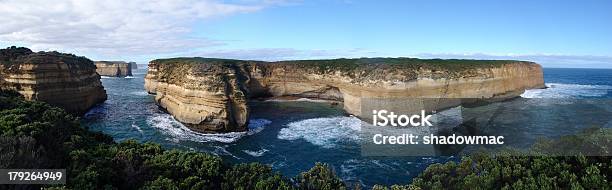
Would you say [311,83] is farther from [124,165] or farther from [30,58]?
[124,165]

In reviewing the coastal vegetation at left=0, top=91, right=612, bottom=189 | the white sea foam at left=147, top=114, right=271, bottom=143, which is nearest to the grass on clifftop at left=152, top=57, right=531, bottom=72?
the white sea foam at left=147, top=114, right=271, bottom=143

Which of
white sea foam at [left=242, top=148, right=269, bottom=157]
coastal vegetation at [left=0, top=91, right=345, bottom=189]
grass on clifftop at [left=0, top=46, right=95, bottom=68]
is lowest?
white sea foam at [left=242, top=148, right=269, bottom=157]

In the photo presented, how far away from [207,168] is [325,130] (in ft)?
76.2

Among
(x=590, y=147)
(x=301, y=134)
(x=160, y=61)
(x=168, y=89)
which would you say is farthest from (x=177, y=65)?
(x=590, y=147)

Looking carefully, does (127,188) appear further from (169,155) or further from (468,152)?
(468,152)

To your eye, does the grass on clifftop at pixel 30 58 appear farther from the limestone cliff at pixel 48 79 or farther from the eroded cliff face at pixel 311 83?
the eroded cliff face at pixel 311 83

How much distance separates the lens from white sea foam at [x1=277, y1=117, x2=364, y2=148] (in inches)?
1396

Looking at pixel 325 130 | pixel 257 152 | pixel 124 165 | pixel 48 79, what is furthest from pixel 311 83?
pixel 124 165

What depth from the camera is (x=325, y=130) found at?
39.2 m

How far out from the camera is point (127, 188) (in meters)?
14.9

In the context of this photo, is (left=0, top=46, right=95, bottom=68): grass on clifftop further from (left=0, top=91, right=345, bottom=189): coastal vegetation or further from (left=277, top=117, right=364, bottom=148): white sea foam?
(left=0, top=91, right=345, bottom=189): coastal vegetation

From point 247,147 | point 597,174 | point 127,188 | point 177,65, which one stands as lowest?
point 247,147

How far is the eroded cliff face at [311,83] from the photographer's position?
4025 centimetres

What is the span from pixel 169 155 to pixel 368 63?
3821 cm
